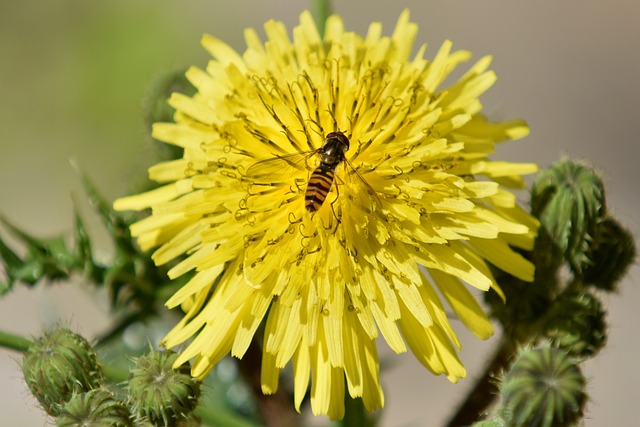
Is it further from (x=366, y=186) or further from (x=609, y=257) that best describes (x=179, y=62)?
(x=609, y=257)

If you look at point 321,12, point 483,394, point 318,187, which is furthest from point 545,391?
point 321,12

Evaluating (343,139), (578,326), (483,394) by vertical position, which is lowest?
(483,394)

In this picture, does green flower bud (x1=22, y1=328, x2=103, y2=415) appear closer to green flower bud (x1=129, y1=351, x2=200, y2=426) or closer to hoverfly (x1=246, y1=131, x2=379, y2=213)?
green flower bud (x1=129, y1=351, x2=200, y2=426)

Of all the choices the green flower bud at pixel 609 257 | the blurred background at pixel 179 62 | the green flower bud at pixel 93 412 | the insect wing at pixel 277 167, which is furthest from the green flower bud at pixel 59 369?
the blurred background at pixel 179 62

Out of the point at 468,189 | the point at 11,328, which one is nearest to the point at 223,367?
the point at 468,189

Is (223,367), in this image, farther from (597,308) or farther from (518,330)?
(597,308)

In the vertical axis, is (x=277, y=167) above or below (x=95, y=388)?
above

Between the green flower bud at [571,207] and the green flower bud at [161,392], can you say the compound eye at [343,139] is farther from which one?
the green flower bud at [161,392]
